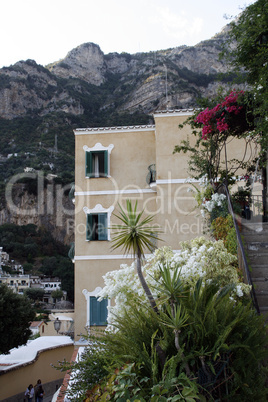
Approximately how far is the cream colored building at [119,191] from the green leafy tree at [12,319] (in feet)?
12.5

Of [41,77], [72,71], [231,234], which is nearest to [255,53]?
[231,234]

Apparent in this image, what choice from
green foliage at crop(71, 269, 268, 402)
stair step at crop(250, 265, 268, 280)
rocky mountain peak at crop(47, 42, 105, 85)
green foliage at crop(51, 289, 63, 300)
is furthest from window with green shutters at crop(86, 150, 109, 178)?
rocky mountain peak at crop(47, 42, 105, 85)

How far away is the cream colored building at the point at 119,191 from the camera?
655 inches

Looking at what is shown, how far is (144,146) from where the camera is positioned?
713 inches

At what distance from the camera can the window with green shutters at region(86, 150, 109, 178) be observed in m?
17.9

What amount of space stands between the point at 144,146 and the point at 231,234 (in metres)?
9.55

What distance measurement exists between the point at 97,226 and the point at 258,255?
9.87m

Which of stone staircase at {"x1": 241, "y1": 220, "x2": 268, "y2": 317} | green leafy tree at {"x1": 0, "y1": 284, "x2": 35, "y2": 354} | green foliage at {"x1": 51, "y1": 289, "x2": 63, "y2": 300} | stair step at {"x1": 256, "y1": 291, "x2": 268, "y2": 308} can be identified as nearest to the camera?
stair step at {"x1": 256, "y1": 291, "x2": 268, "y2": 308}

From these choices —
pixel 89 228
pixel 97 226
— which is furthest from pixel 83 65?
pixel 89 228

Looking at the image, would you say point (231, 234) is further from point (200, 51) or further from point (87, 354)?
point (200, 51)

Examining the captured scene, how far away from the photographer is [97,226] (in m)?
17.7

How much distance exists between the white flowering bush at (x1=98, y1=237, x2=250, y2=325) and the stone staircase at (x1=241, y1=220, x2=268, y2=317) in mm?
669

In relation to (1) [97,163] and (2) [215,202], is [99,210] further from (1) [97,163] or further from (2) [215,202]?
(2) [215,202]

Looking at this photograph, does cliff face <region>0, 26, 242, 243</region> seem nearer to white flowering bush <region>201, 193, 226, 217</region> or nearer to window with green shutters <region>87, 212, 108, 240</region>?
window with green shutters <region>87, 212, 108, 240</region>
